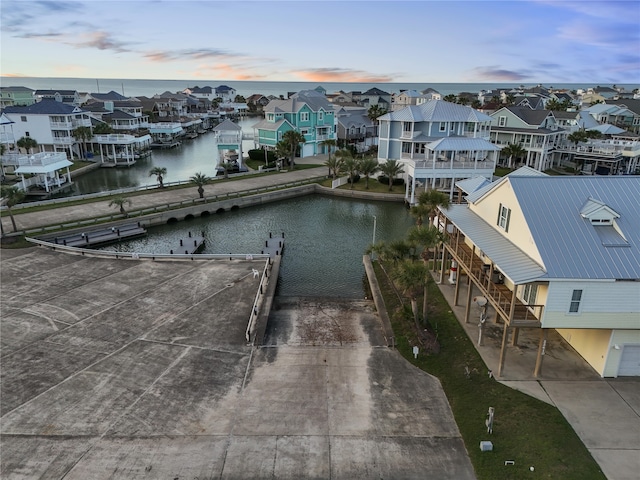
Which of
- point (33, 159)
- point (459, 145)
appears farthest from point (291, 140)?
point (33, 159)

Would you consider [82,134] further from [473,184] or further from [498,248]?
[498,248]

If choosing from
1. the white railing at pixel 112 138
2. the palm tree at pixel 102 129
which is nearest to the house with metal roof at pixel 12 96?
the palm tree at pixel 102 129

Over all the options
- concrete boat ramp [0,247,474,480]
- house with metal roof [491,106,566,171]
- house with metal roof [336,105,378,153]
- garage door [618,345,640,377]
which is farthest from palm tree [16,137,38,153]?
garage door [618,345,640,377]

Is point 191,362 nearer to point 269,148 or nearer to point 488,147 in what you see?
point 488,147

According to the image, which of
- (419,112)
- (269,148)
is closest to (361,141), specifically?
(269,148)

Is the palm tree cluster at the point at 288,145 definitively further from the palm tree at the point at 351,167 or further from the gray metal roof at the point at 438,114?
the gray metal roof at the point at 438,114

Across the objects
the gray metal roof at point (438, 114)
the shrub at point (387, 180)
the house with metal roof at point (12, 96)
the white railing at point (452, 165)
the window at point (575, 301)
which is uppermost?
the house with metal roof at point (12, 96)
